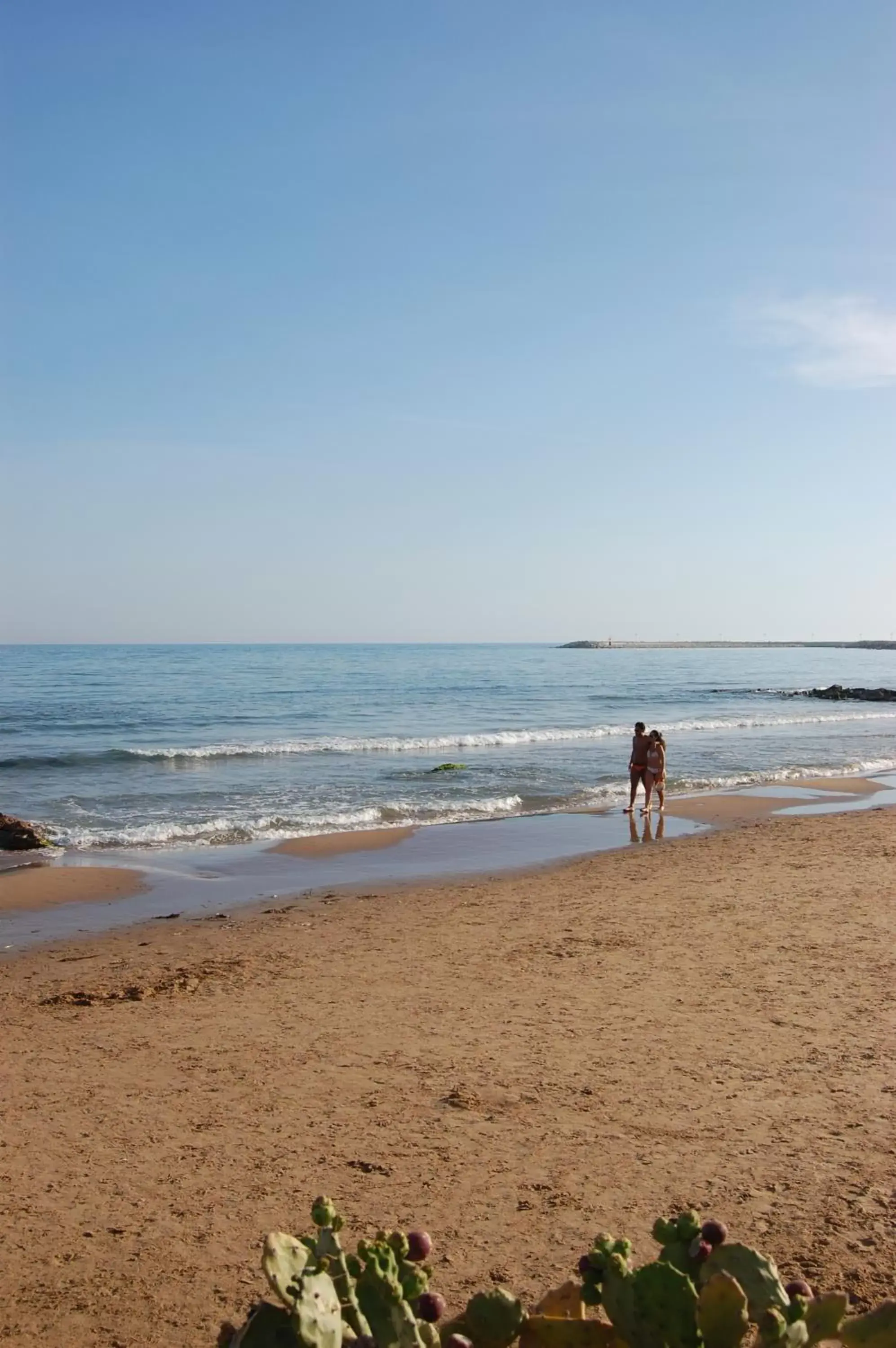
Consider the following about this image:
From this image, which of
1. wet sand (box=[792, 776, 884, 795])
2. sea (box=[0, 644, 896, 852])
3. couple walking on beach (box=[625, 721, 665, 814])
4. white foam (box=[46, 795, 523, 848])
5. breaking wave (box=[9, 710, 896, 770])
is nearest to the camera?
white foam (box=[46, 795, 523, 848])

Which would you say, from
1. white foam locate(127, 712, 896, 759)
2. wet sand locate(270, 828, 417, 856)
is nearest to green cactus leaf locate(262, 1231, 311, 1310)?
wet sand locate(270, 828, 417, 856)

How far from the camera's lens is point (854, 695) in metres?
52.3

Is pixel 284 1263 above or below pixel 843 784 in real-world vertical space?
above

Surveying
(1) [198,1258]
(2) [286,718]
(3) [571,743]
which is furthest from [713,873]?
(2) [286,718]

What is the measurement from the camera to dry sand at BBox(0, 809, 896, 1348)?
13.1 feet

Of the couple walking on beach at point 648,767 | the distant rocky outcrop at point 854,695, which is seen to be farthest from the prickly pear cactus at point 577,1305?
the distant rocky outcrop at point 854,695

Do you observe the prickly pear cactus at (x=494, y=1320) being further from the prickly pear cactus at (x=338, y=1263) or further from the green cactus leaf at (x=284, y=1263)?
the green cactus leaf at (x=284, y=1263)

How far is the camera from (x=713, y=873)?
11.9 m

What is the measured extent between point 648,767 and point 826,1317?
15080 millimetres

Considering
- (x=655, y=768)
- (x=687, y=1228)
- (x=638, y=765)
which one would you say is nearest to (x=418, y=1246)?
(x=687, y=1228)

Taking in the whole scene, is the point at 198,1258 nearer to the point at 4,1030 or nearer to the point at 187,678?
the point at 4,1030

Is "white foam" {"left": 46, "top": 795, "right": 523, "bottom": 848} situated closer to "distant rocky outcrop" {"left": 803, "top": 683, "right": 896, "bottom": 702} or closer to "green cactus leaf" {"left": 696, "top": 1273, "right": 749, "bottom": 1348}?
"green cactus leaf" {"left": 696, "top": 1273, "right": 749, "bottom": 1348}

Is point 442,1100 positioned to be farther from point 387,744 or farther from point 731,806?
point 387,744

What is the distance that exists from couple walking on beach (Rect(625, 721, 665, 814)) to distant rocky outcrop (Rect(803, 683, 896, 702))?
3552cm
